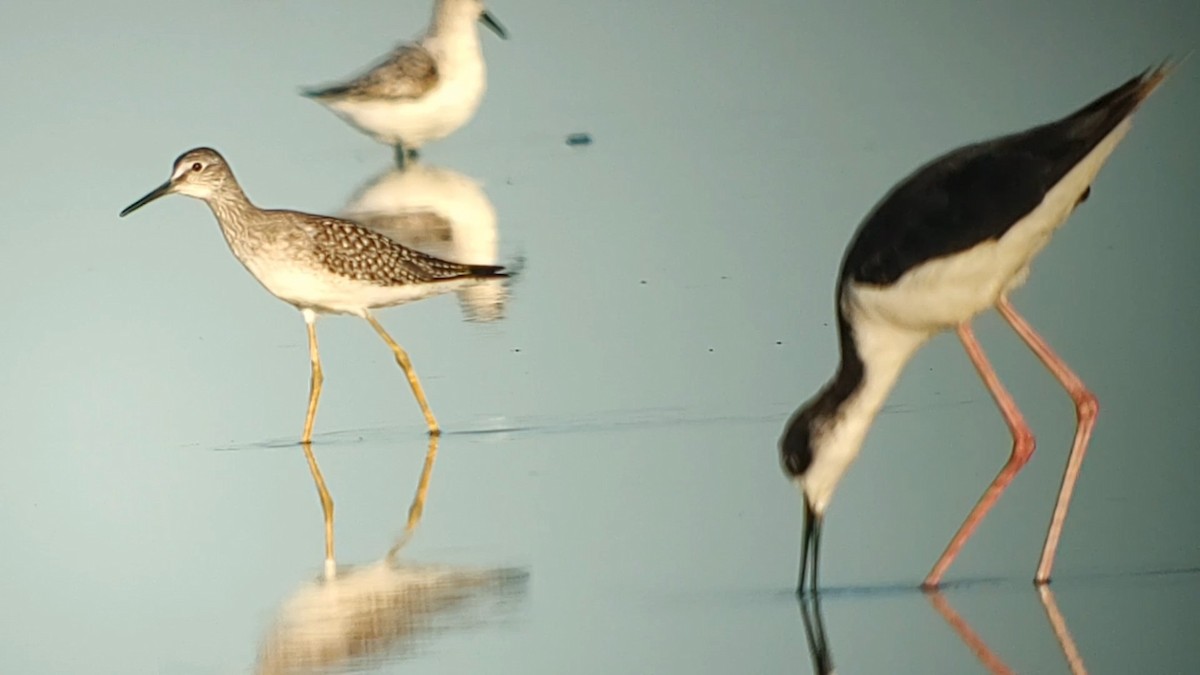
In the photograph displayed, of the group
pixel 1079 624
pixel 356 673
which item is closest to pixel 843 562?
pixel 1079 624

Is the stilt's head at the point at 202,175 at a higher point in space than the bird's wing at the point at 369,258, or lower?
higher

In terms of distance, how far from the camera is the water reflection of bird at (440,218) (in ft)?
28.2

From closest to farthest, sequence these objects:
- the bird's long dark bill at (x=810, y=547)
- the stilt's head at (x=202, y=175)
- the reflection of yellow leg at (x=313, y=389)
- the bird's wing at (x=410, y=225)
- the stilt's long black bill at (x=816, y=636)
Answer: the stilt's long black bill at (x=816, y=636), the bird's long dark bill at (x=810, y=547), the reflection of yellow leg at (x=313, y=389), the stilt's head at (x=202, y=175), the bird's wing at (x=410, y=225)

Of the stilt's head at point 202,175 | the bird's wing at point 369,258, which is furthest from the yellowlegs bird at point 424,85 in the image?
the bird's wing at point 369,258

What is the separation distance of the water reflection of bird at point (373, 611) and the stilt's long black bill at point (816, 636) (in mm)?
705

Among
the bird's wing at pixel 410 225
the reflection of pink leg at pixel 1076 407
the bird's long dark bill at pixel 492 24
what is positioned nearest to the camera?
the reflection of pink leg at pixel 1076 407

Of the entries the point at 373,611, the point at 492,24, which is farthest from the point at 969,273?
the point at 492,24

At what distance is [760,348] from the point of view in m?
7.44

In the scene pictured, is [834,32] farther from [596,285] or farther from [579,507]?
[579,507]

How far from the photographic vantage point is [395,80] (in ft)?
35.6

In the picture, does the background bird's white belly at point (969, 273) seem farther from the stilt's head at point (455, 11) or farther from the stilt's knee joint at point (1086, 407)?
the stilt's head at point (455, 11)

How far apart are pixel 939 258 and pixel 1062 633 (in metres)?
1.03

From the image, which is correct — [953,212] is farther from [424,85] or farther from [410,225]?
[424,85]

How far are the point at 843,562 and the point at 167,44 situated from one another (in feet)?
26.8
